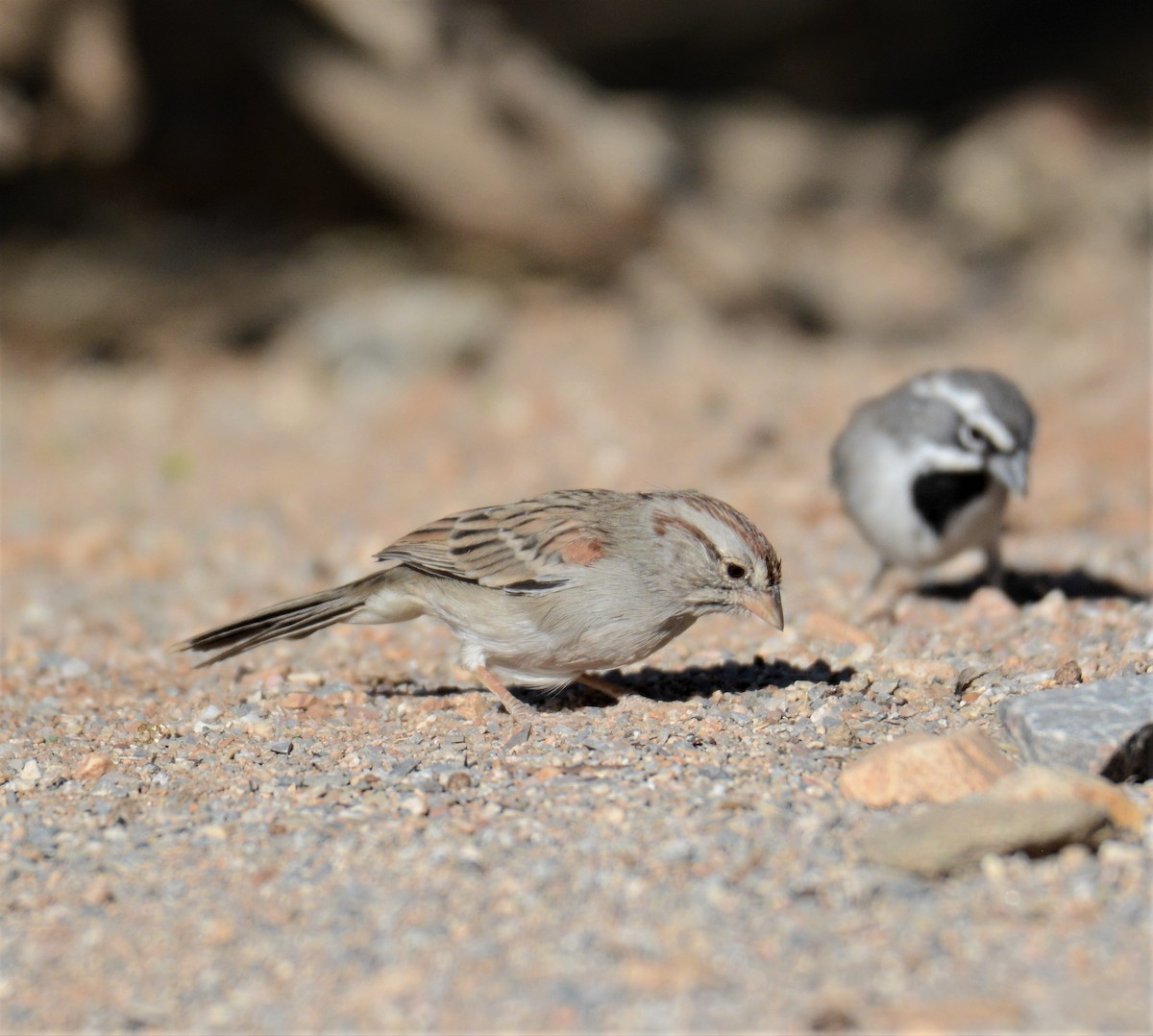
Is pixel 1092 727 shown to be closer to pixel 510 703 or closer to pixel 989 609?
pixel 510 703

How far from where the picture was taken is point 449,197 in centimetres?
1271

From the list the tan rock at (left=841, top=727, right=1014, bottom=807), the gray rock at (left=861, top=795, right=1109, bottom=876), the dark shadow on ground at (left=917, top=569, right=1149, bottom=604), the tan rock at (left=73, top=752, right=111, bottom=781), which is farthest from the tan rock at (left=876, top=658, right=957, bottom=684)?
the tan rock at (left=73, top=752, right=111, bottom=781)

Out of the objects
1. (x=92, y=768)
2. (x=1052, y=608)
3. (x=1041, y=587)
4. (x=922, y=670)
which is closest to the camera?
(x=92, y=768)

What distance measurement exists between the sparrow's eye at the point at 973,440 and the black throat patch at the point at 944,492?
132mm

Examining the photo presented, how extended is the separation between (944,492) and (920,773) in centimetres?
297

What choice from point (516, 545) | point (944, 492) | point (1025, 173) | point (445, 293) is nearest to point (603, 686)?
point (516, 545)

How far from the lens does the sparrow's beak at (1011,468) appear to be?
6645 millimetres

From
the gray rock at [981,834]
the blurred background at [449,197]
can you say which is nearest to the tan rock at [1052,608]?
the gray rock at [981,834]

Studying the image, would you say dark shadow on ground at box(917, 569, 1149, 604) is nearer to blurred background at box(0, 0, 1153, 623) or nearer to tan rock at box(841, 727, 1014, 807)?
blurred background at box(0, 0, 1153, 623)

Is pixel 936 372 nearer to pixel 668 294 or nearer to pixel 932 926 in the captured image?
pixel 932 926

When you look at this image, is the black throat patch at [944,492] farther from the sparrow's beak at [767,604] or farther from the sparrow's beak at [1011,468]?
the sparrow's beak at [767,604]

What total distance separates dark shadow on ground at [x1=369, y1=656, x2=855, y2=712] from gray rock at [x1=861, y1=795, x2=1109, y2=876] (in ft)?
5.77

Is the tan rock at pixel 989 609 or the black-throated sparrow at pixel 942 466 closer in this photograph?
the tan rock at pixel 989 609

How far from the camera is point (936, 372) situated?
715 cm
